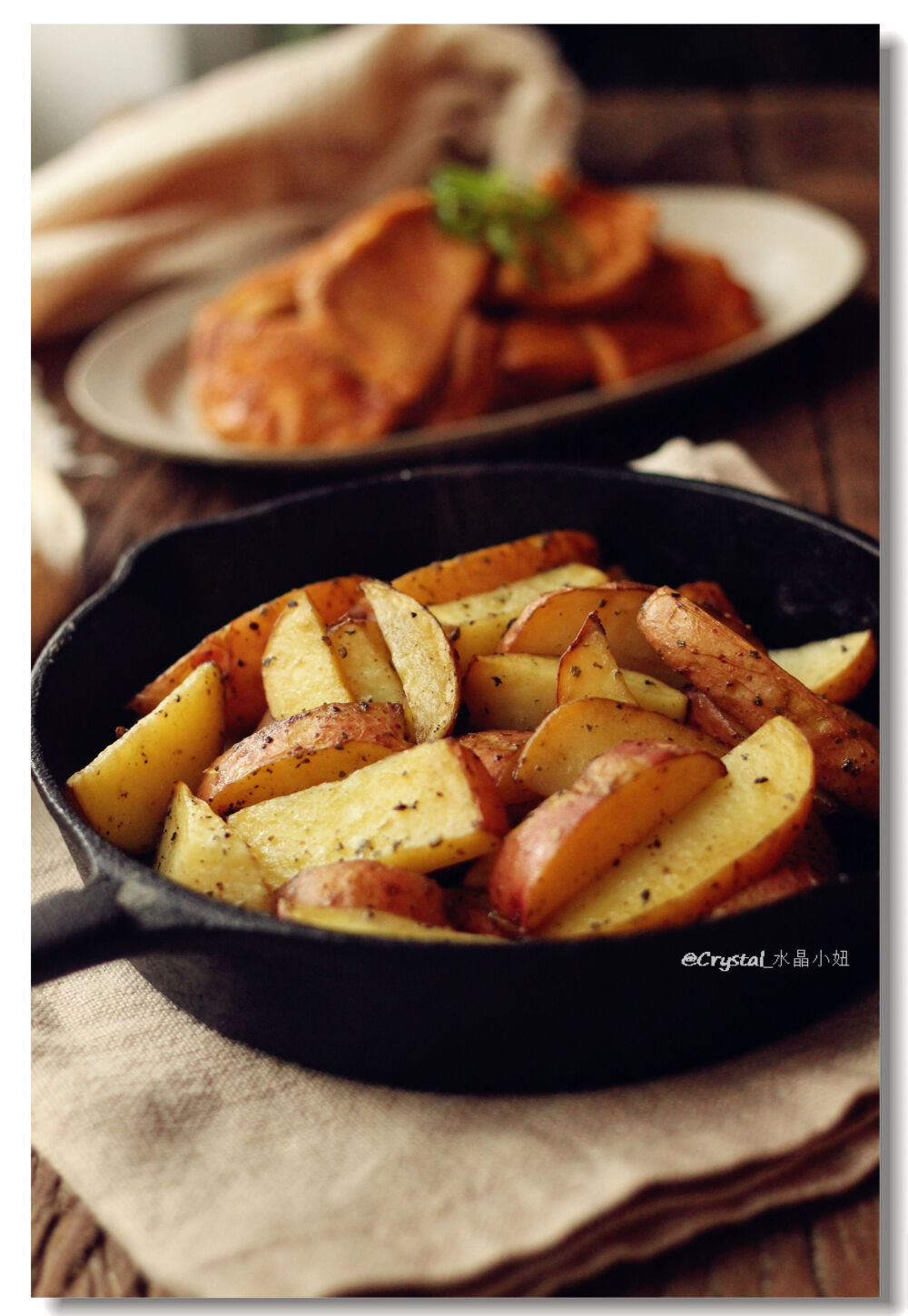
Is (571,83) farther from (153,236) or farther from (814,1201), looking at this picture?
(814,1201)

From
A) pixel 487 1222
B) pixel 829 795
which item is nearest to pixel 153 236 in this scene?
pixel 829 795

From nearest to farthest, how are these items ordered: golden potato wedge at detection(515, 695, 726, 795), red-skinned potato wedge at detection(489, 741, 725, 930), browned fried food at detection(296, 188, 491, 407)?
red-skinned potato wedge at detection(489, 741, 725, 930) < golden potato wedge at detection(515, 695, 726, 795) < browned fried food at detection(296, 188, 491, 407)

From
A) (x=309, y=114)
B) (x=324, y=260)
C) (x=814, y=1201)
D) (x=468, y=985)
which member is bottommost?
(x=814, y=1201)

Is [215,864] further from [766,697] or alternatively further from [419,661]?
[766,697]

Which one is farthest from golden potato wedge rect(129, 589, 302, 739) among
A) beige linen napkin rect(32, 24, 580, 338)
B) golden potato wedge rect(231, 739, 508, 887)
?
beige linen napkin rect(32, 24, 580, 338)

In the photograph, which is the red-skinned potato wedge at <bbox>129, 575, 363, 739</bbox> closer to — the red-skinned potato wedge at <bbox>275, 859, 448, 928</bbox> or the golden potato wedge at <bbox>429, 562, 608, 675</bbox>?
the golden potato wedge at <bbox>429, 562, 608, 675</bbox>

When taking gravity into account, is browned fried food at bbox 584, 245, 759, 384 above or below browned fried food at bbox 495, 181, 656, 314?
below
